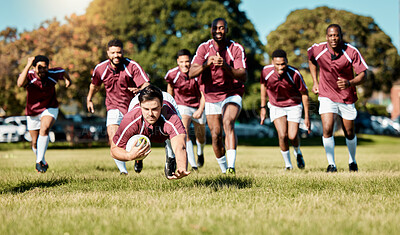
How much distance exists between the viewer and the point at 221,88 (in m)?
7.62

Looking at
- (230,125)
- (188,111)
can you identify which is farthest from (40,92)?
(230,125)

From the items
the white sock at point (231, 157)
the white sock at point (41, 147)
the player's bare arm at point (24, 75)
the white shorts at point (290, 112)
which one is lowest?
the white sock at point (231, 157)

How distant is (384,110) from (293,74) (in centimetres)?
6179

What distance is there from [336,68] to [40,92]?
6.26 metres

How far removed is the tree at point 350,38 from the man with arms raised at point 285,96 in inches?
1259

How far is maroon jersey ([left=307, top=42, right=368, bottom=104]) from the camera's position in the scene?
7910 millimetres

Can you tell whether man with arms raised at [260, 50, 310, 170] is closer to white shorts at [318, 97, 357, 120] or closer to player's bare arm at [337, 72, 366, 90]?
white shorts at [318, 97, 357, 120]

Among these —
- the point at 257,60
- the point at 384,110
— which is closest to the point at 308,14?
the point at 257,60

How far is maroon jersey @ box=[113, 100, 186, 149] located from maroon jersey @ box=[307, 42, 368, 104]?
4271mm

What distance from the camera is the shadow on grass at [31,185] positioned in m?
5.74

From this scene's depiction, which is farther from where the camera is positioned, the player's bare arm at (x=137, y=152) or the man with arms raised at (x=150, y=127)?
the man with arms raised at (x=150, y=127)

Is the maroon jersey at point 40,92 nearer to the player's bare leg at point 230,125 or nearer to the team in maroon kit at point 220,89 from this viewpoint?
the team in maroon kit at point 220,89

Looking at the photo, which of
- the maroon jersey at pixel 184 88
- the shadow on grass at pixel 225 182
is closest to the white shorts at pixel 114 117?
the maroon jersey at pixel 184 88

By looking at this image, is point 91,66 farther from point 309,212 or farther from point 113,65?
point 309,212
